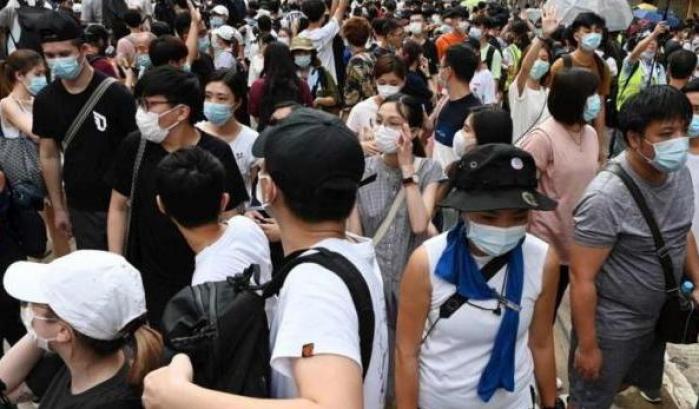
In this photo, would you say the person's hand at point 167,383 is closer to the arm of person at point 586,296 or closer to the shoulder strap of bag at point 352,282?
the shoulder strap of bag at point 352,282

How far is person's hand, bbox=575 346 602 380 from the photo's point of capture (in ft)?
9.19

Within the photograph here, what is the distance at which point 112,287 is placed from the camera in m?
1.89

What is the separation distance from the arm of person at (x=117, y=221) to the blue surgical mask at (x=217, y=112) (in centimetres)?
90

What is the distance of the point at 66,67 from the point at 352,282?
300cm

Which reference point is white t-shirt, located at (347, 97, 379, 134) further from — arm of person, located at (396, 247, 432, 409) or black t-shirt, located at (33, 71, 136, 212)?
arm of person, located at (396, 247, 432, 409)

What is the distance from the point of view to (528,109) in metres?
5.38

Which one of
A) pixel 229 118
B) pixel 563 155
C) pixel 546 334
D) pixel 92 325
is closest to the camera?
pixel 92 325

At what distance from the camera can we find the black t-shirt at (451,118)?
454cm

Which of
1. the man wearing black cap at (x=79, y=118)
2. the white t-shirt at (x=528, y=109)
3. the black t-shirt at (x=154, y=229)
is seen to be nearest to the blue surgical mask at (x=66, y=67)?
the man wearing black cap at (x=79, y=118)

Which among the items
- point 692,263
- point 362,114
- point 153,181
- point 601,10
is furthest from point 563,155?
point 601,10

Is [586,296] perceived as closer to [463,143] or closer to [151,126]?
[463,143]

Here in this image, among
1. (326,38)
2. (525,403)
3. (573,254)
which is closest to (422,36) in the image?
(326,38)

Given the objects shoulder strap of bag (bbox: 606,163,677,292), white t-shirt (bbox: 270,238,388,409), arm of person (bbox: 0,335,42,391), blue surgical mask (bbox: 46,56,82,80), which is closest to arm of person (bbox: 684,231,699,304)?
shoulder strap of bag (bbox: 606,163,677,292)

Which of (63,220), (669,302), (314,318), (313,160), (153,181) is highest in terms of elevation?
(313,160)
